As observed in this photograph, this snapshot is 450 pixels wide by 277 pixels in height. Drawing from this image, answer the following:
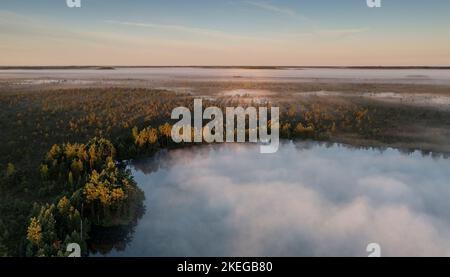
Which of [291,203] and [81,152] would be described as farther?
[81,152]

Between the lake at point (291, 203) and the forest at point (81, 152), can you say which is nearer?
the lake at point (291, 203)

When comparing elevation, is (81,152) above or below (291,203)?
above

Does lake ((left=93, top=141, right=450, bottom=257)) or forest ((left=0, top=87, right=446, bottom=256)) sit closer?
lake ((left=93, top=141, right=450, bottom=257))

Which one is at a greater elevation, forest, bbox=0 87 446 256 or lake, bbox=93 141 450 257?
forest, bbox=0 87 446 256

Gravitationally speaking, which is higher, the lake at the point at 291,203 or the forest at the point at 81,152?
the forest at the point at 81,152

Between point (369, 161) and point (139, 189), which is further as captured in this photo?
point (369, 161)

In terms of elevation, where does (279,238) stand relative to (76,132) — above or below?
below
